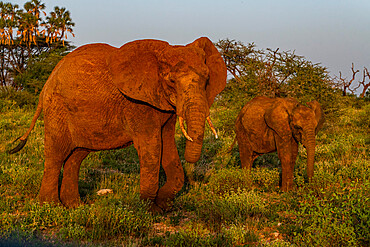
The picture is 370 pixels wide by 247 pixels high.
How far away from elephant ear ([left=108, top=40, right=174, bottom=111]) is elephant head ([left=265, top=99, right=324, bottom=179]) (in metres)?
3.56

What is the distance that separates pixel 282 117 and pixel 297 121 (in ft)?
1.34

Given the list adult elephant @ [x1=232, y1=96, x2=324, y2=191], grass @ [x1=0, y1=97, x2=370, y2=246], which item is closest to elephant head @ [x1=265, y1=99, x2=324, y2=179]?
adult elephant @ [x1=232, y1=96, x2=324, y2=191]

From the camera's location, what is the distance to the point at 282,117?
8.11m

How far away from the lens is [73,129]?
6332mm

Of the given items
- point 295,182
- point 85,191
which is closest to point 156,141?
point 85,191

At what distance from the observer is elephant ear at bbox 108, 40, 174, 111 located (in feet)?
17.6

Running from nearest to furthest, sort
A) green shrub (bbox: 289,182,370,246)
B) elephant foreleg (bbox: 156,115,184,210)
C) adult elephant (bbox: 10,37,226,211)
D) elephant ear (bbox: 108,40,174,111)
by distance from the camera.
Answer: green shrub (bbox: 289,182,370,246), adult elephant (bbox: 10,37,226,211), elephant ear (bbox: 108,40,174,111), elephant foreleg (bbox: 156,115,184,210)

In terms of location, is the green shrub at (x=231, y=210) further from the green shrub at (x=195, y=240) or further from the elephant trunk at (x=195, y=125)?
the elephant trunk at (x=195, y=125)

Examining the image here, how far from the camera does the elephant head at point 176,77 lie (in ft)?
16.0

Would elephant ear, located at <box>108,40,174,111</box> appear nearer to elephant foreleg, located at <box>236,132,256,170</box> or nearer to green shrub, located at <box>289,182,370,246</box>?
green shrub, located at <box>289,182,370,246</box>

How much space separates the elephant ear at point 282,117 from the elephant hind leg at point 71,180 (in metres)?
4.16

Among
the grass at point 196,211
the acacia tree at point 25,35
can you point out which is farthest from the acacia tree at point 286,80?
the acacia tree at point 25,35

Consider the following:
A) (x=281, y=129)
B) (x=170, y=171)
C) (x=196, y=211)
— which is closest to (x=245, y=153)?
(x=281, y=129)

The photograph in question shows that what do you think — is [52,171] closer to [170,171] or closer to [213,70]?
[170,171]
